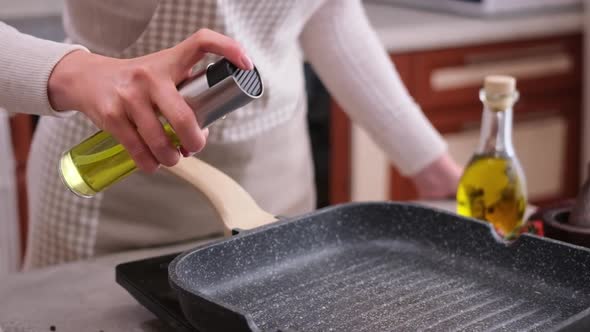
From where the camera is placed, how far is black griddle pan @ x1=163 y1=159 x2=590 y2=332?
661 millimetres

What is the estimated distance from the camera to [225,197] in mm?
801

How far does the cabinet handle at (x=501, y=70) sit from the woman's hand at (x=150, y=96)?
1442mm

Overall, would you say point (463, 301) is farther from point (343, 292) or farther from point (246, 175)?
point (246, 175)

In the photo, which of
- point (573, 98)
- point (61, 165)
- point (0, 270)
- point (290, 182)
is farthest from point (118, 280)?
point (573, 98)

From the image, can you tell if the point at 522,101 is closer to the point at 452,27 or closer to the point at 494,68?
the point at 494,68

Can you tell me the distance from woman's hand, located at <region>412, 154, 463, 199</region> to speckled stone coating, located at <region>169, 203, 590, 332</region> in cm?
31

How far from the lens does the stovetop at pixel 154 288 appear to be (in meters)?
0.69

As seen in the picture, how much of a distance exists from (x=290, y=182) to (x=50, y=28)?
762mm

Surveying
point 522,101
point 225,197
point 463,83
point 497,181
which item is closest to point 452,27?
point 463,83

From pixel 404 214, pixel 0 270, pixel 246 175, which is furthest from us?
pixel 0 270

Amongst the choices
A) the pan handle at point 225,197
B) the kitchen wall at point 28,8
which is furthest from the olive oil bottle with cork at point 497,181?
the kitchen wall at point 28,8

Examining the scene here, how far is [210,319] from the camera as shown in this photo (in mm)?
604

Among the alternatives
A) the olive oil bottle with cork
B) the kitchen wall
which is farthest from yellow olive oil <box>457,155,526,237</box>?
the kitchen wall

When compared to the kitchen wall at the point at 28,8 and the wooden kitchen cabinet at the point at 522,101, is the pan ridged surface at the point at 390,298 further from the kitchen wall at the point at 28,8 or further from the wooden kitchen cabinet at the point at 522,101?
the kitchen wall at the point at 28,8
